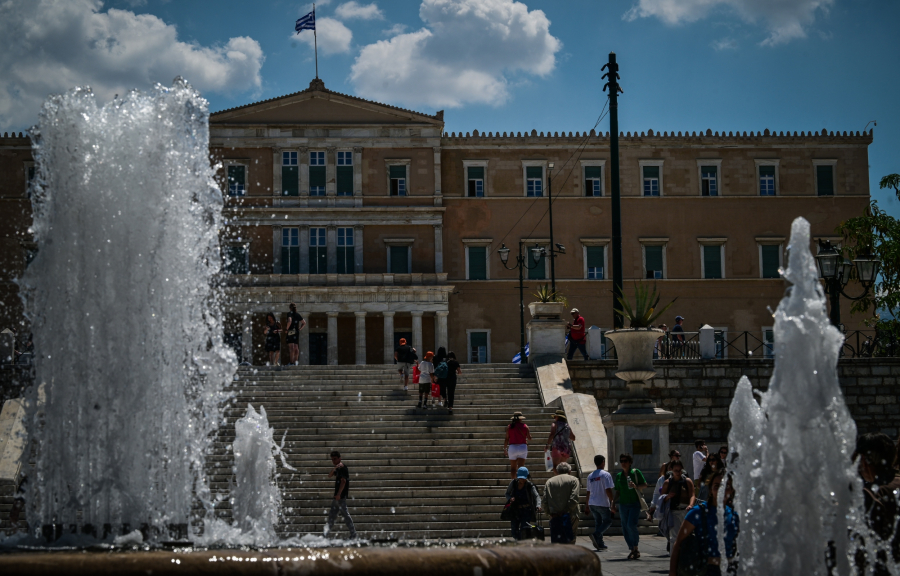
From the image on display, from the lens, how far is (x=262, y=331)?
1540 inches

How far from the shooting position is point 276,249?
39.9 metres

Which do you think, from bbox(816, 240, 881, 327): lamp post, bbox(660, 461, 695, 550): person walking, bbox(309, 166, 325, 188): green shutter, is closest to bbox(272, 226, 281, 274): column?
bbox(309, 166, 325, 188): green shutter

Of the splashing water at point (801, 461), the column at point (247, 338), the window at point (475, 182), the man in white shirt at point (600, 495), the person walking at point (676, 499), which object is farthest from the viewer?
the window at point (475, 182)

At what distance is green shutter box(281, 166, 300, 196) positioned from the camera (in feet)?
132

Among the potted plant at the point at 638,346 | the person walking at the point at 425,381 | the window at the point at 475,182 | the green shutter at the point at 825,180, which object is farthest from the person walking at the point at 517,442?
the green shutter at the point at 825,180

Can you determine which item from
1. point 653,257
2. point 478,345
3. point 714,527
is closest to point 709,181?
point 653,257

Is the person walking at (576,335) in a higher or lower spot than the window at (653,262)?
lower

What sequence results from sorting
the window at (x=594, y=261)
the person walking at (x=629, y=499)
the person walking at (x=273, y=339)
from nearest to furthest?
the person walking at (x=629, y=499)
the person walking at (x=273, y=339)
the window at (x=594, y=261)

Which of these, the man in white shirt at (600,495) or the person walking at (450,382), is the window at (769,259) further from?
the man in white shirt at (600,495)

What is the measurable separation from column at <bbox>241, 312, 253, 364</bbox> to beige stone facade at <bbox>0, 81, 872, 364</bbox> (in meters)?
0.15

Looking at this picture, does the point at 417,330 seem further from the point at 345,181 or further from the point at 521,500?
the point at 521,500

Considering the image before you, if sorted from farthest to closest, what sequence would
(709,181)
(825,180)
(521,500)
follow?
(825,180), (709,181), (521,500)

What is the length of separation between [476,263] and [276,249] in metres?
8.09

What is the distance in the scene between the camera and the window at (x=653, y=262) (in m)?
41.3
